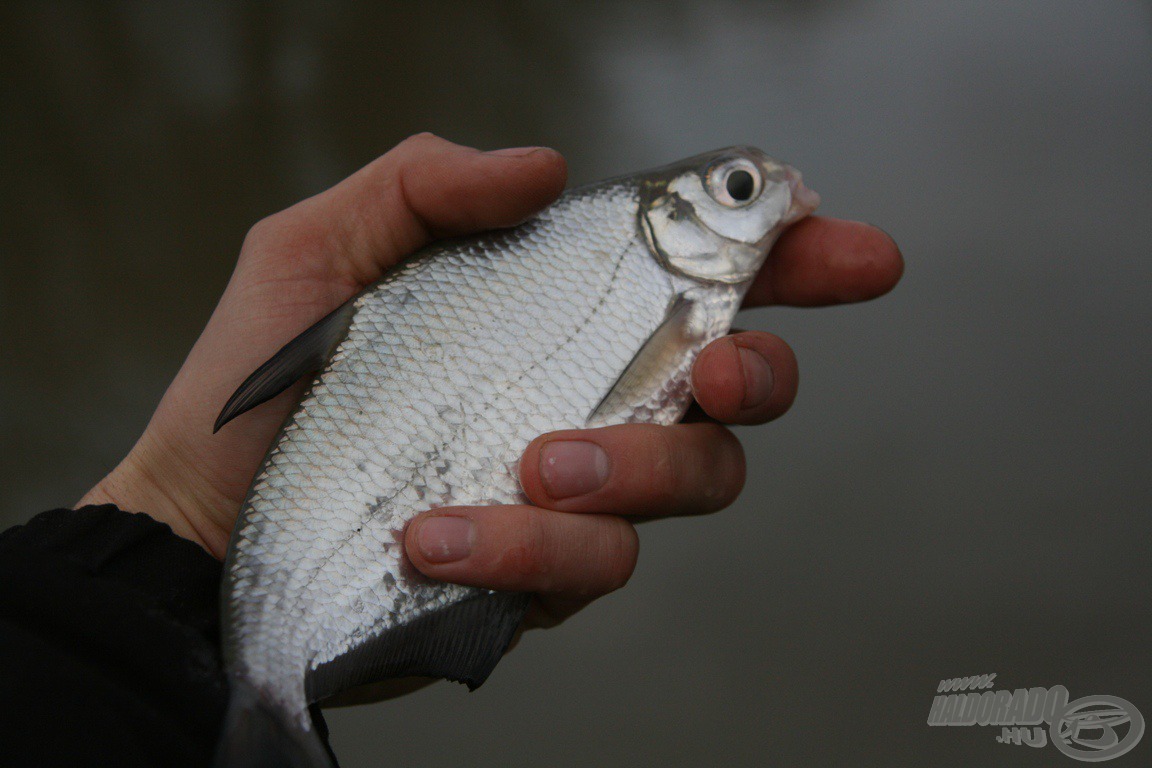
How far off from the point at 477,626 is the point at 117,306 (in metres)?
2.81

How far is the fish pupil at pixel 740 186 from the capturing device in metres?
1.01

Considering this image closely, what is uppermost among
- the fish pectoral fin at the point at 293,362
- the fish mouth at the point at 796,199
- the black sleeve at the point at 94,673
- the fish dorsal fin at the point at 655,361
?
the fish mouth at the point at 796,199

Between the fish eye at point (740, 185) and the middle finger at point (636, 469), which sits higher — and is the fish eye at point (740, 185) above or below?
above

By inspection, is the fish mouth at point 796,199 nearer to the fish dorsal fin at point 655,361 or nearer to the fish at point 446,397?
the fish at point 446,397

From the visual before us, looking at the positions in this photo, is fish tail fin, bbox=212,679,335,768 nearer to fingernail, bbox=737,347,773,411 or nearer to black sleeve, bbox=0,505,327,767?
black sleeve, bbox=0,505,327,767

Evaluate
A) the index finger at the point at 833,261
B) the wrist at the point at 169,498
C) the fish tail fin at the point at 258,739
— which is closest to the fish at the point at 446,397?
the fish tail fin at the point at 258,739

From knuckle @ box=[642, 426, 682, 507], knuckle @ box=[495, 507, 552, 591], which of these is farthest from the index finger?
knuckle @ box=[495, 507, 552, 591]

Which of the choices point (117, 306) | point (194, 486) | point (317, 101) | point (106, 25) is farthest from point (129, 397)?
point (194, 486)

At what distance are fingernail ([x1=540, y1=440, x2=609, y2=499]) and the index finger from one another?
1.45ft

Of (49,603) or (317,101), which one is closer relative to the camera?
(49,603)

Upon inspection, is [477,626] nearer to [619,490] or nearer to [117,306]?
[619,490]

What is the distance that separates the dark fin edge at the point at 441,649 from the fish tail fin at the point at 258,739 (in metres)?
0.04

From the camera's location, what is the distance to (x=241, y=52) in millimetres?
3375

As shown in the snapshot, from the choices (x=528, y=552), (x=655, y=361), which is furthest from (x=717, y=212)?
(x=528, y=552)
